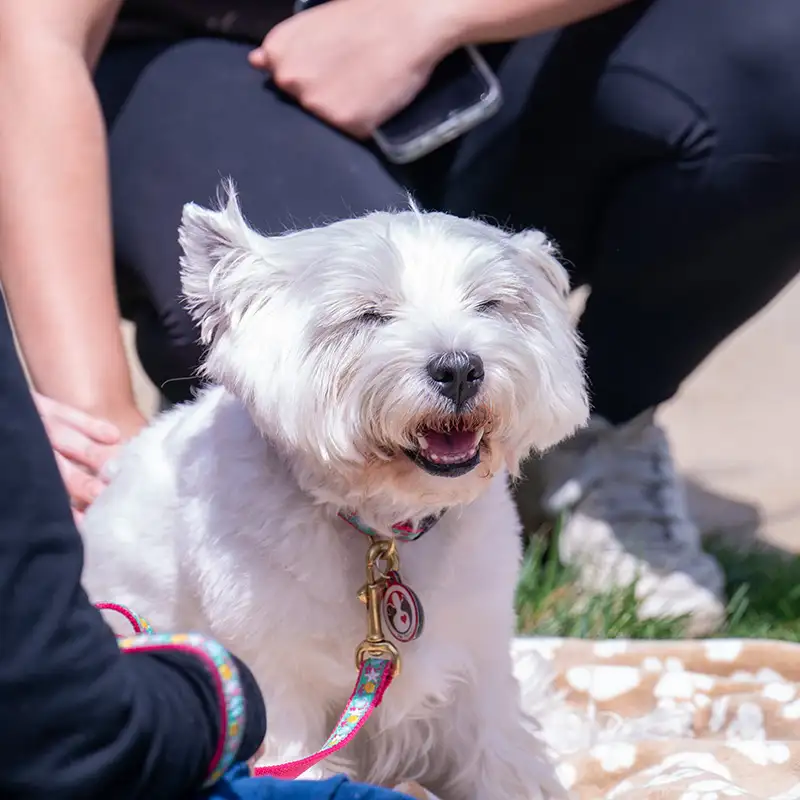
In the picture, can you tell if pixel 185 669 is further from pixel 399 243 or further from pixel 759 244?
pixel 759 244

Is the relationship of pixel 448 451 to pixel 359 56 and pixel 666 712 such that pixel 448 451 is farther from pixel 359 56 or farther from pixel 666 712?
pixel 359 56

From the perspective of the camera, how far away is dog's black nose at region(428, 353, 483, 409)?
1.38 metres

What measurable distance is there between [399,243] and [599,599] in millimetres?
1001

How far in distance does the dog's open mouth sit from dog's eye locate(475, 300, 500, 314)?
14 cm

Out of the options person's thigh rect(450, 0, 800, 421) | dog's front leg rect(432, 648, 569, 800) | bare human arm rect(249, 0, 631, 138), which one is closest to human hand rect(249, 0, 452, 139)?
bare human arm rect(249, 0, 631, 138)

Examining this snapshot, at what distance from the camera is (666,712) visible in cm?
189

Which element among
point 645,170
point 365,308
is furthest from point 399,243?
point 645,170

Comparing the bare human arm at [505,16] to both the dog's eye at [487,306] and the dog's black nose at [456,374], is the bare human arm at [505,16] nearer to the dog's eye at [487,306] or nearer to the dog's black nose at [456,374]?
the dog's eye at [487,306]

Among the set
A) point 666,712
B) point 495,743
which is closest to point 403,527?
point 495,743

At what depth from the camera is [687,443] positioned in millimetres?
3328

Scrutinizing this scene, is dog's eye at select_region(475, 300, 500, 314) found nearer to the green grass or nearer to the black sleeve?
the black sleeve

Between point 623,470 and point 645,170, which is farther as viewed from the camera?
point 623,470

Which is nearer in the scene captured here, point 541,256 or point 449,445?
point 449,445

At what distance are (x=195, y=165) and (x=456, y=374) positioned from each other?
101cm
